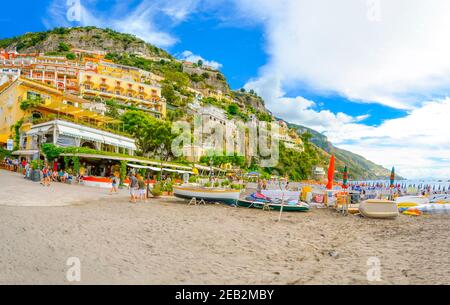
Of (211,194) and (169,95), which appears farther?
(169,95)

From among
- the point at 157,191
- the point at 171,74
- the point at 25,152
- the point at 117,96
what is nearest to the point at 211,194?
the point at 157,191

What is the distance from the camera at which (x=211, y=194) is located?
19797mm

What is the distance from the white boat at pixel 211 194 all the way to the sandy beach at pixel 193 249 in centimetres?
577

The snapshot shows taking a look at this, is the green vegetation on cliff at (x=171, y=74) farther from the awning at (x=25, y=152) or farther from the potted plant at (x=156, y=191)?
the potted plant at (x=156, y=191)

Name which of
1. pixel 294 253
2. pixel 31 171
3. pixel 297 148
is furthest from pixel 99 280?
pixel 297 148

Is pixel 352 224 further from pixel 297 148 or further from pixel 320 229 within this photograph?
pixel 297 148

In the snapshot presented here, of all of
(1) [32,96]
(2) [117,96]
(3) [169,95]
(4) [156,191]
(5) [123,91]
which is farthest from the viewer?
(3) [169,95]

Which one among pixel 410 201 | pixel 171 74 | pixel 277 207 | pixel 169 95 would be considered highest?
pixel 171 74

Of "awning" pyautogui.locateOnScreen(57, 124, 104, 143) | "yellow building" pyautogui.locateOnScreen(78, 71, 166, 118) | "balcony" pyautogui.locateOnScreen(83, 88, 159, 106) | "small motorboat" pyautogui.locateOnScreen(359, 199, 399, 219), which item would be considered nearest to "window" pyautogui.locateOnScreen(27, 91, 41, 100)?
"awning" pyautogui.locateOnScreen(57, 124, 104, 143)

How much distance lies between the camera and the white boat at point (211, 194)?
19688 millimetres

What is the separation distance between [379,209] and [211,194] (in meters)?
9.96

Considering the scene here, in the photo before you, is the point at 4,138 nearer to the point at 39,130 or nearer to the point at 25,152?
the point at 25,152

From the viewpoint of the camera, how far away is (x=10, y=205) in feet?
39.8

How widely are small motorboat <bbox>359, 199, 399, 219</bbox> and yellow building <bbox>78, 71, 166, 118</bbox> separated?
170 ft
